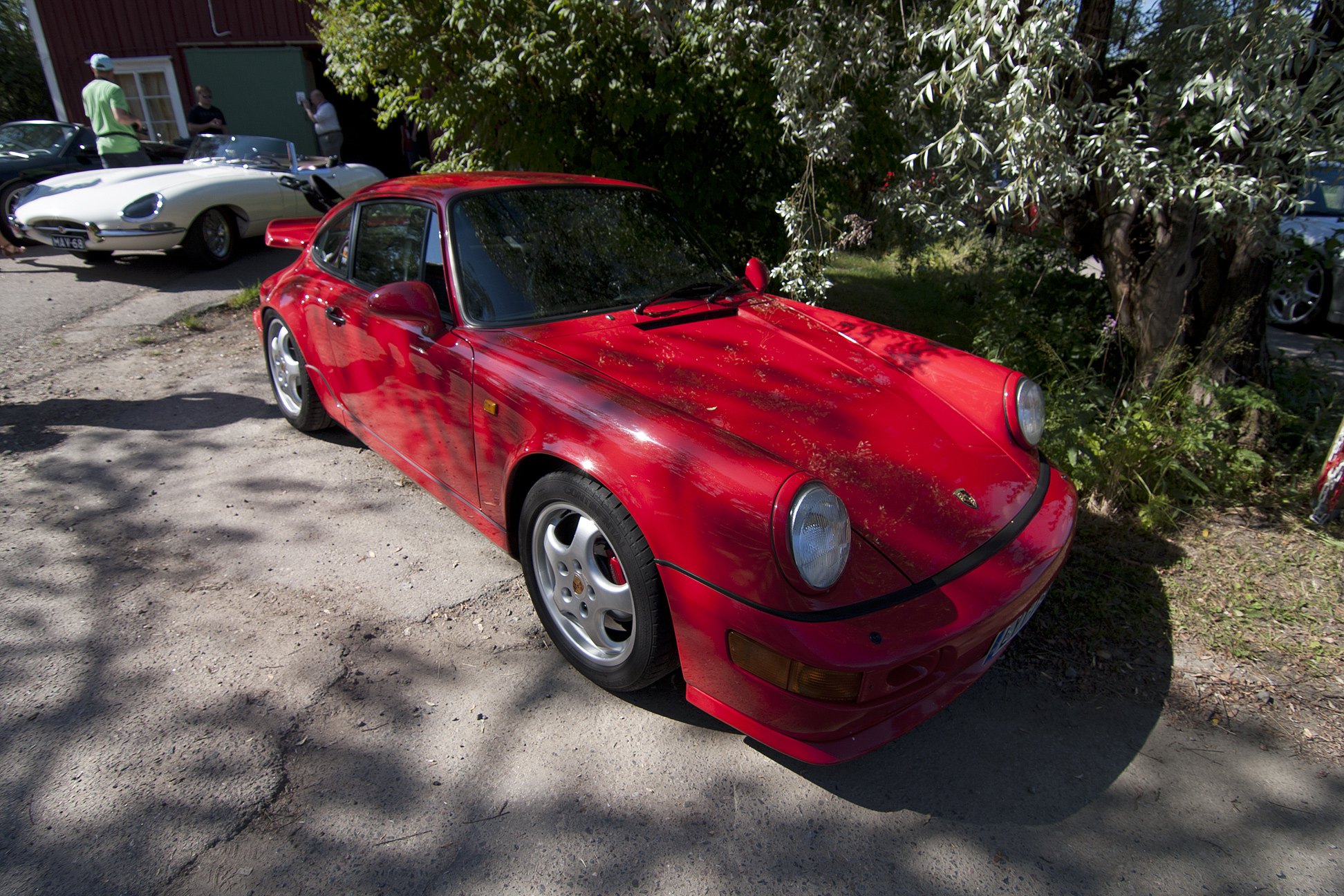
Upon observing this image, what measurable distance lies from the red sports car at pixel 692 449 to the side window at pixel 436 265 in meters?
0.01

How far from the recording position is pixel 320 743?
7.09 feet

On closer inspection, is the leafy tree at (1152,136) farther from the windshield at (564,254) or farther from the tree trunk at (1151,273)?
the windshield at (564,254)

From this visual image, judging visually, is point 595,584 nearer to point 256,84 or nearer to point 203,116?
point 203,116

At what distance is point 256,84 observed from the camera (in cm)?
1327

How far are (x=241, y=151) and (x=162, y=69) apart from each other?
7886 millimetres

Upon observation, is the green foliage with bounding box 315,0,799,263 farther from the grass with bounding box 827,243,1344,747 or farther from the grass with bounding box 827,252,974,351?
the grass with bounding box 827,243,1344,747

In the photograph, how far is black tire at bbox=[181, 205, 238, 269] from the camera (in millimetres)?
7367

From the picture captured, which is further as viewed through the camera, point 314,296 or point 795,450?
point 314,296

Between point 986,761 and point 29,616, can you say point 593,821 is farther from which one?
point 29,616

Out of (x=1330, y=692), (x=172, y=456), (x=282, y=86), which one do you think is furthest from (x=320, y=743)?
(x=282, y=86)

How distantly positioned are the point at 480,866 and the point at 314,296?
9.41 ft

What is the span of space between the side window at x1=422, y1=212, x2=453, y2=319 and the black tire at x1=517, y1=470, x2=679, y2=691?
2.94 ft

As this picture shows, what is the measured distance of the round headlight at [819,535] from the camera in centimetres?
180

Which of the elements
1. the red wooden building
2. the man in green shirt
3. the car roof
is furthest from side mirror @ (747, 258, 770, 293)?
the red wooden building
